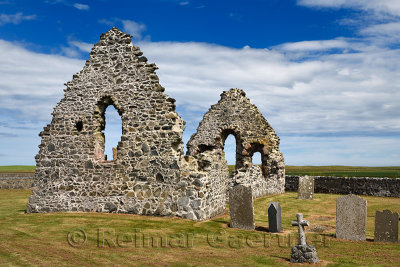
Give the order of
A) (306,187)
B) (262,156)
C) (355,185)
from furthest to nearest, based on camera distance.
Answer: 1. (355,185)
2. (262,156)
3. (306,187)

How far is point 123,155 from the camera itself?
14992mm

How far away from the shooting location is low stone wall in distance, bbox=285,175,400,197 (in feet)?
83.6

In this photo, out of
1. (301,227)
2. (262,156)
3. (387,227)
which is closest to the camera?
(301,227)

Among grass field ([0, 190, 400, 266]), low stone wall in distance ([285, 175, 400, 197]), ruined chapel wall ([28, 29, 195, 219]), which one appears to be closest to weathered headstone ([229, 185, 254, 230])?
grass field ([0, 190, 400, 266])

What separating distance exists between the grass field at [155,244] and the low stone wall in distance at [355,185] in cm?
1222

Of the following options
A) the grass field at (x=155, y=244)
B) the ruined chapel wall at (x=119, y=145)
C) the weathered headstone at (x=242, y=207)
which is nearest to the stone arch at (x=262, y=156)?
Result: the grass field at (x=155, y=244)

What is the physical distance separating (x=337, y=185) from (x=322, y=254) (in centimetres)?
1980

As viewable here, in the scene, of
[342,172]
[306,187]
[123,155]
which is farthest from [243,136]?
[342,172]

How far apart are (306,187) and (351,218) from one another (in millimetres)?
11897

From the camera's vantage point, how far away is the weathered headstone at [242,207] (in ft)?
41.7

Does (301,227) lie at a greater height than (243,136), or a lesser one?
lesser

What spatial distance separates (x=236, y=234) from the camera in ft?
38.9

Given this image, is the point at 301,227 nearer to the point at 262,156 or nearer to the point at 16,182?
the point at 262,156

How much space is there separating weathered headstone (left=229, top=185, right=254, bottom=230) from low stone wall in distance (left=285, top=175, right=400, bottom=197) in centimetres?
1598
